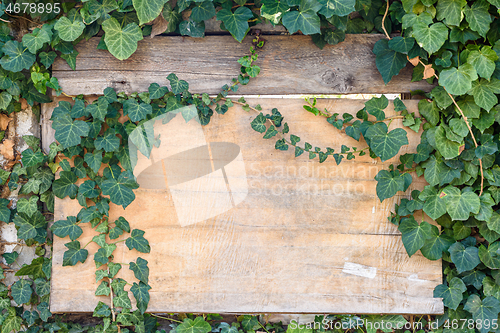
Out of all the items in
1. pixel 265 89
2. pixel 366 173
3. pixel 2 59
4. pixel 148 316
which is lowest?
pixel 148 316

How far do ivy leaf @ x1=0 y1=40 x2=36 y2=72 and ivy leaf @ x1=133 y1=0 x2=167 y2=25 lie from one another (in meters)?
0.53

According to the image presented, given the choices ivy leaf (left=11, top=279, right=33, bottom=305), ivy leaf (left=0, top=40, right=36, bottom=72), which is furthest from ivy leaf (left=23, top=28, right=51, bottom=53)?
ivy leaf (left=11, top=279, right=33, bottom=305)

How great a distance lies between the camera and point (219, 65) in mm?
1474

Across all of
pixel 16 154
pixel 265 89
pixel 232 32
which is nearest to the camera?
pixel 232 32

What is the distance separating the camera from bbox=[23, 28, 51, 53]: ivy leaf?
4.51 ft

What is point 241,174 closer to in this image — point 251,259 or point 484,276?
point 251,259

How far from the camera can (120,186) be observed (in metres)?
1.42

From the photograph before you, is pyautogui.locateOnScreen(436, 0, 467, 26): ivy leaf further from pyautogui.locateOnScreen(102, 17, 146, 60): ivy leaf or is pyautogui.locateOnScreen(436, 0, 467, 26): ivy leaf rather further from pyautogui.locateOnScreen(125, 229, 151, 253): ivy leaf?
pyautogui.locateOnScreen(125, 229, 151, 253): ivy leaf

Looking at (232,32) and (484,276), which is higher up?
(232,32)

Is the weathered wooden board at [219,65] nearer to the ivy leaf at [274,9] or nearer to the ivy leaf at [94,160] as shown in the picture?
the ivy leaf at [274,9]

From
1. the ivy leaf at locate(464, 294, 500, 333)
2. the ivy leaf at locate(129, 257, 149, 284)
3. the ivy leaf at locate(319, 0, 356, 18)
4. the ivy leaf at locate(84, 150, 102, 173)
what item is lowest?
the ivy leaf at locate(464, 294, 500, 333)

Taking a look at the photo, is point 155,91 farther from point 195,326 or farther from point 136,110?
point 195,326

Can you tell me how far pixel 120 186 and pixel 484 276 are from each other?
1705 millimetres

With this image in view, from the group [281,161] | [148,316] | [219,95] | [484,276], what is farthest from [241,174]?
[484,276]
